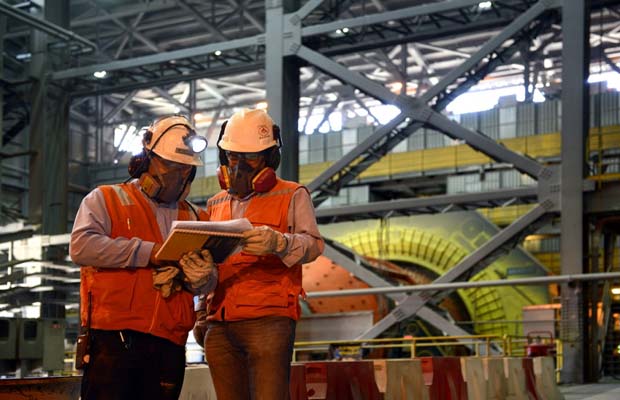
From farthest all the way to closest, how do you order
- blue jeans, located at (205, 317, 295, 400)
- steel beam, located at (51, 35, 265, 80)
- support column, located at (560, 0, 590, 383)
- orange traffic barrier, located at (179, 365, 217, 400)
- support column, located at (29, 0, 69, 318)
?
1. support column, located at (29, 0, 69, 318)
2. steel beam, located at (51, 35, 265, 80)
3. support column, located at (560, 0, 590, 383)
4. orange traffic barrier, located at (179, 365, 217, 400)
5. blue jeans, located at (205, 317, 295, 400)

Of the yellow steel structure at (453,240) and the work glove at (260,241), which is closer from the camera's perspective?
the work glove at (260,241)

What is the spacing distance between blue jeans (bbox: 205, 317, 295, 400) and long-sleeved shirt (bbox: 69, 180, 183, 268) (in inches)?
23.2

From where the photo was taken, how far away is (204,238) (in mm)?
4461

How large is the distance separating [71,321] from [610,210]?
19.6m

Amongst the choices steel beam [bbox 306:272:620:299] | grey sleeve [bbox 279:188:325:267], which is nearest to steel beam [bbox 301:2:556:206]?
steel beam [bbox 306:272:620:299]

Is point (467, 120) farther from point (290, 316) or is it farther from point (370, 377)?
point (290, 316)

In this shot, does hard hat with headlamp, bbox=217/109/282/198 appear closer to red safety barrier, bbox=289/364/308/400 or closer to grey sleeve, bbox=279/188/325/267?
grey sleeve, bbox=279/188/325/267

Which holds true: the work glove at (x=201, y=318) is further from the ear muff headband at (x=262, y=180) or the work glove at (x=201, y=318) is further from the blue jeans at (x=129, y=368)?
the ear muff headband at (x=262, y=180)

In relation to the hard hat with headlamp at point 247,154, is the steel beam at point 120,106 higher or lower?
higher

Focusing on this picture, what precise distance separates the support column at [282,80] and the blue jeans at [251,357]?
1660 cm

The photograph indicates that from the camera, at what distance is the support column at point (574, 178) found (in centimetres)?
1841

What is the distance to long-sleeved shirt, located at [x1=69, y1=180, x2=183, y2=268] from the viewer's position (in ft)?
14.9

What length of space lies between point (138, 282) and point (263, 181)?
822mm

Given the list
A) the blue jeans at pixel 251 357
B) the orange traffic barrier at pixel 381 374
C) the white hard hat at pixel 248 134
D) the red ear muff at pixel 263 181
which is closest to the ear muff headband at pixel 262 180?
the red ear muff at pixel 263 181
